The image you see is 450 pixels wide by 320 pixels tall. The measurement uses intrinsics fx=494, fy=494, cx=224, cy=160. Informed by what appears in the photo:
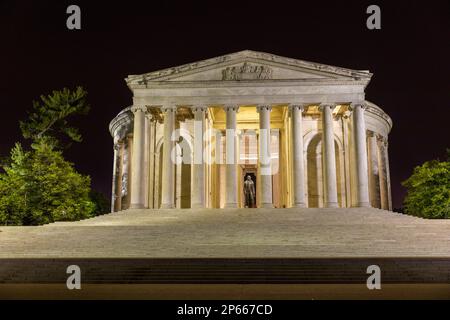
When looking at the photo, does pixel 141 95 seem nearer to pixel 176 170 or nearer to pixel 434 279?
pixel 176 170

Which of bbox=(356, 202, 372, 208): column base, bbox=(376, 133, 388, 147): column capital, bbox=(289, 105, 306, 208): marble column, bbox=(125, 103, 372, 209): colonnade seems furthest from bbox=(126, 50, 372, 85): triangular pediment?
bbox=(376, 133, 388, 147): column capital

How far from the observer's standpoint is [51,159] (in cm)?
5150

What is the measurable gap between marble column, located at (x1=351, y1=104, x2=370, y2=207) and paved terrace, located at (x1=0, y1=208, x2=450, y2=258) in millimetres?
5044

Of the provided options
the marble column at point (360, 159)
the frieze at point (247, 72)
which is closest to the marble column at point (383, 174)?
the marble column at point (360, 159)

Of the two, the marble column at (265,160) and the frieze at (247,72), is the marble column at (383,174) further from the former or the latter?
the frieze at (247,72)

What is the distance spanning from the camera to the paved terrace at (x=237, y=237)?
92.2 feet

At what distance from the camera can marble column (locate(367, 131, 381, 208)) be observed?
5809 centimetres

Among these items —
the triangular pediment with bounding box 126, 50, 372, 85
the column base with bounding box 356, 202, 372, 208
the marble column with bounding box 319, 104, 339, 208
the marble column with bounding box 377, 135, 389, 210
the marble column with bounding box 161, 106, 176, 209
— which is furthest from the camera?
the marble column with bounding box 377, 135, 389, 210

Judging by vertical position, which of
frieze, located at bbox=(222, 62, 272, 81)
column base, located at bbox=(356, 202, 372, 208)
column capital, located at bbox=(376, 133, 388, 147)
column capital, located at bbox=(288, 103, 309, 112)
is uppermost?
frieze, located at bbox=(222, 62, 272, 81)

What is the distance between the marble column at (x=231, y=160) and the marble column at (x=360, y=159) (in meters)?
11.2

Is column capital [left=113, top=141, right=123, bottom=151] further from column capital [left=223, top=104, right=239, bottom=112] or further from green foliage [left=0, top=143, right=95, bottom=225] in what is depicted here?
column capital [left=223, top=104, right=239, bottom=112]

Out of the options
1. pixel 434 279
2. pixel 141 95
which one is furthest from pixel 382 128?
pixel 434 279
